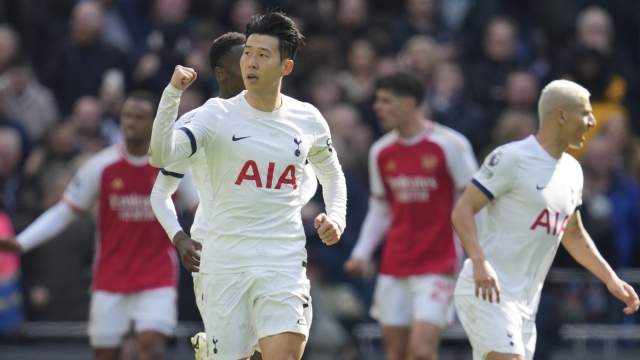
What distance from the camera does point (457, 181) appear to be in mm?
11070

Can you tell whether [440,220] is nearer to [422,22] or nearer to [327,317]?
[327,317]

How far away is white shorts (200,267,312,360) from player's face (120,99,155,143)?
356 centimetres

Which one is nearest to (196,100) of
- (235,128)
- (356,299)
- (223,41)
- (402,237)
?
(356,299)

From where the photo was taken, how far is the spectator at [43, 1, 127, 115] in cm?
1495

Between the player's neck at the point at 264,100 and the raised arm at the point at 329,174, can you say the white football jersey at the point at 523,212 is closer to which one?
the raised arm at the point at 329,174

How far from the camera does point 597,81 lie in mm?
14391

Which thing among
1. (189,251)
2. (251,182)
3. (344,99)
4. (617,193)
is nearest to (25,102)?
(344,99)

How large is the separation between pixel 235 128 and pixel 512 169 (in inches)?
85.2

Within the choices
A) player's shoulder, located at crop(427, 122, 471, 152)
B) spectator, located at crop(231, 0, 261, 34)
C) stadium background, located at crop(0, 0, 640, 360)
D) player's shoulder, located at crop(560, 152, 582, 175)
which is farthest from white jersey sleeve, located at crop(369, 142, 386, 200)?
spectator, located at crop(231, 0, 261, 34)

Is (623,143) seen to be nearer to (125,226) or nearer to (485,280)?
(125,226)

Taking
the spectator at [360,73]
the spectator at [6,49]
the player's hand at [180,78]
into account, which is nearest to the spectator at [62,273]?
the spectator at [6,49]

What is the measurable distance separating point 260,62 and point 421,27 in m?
8.85

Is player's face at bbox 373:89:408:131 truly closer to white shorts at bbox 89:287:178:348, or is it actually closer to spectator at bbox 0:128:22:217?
white shorts at bbox 89:287:178:348

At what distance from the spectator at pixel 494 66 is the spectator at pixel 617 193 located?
5.68 feet
